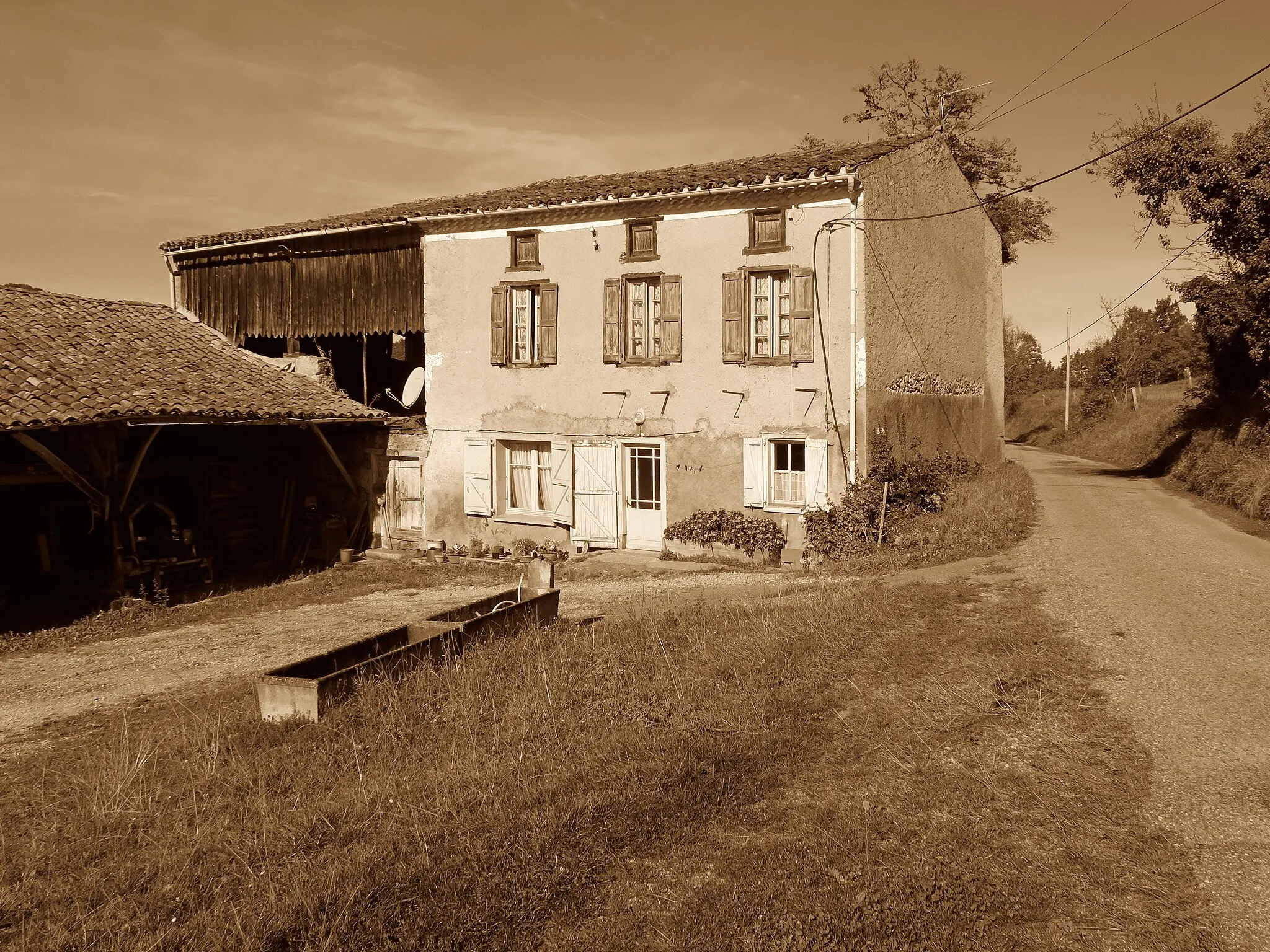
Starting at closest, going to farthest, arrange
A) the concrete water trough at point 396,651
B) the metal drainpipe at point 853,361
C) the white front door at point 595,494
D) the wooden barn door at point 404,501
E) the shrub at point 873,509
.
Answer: the concrete water trough at point 396,651, the shrub at point 873,509, the metal drainpipe at point 853,361, the white front door at point 595,494, the wooden barn door at point 404,501

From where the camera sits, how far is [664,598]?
11164 millimetres

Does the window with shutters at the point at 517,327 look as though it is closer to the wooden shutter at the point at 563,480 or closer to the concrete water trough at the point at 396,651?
the wooden shutter at the point at 563,480

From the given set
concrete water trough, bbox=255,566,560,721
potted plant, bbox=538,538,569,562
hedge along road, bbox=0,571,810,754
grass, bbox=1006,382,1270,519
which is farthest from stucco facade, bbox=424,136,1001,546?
concrete water trough, bbox=255,566,560,721

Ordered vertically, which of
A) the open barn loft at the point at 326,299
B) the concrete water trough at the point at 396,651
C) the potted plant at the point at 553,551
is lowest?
the concrete water trough at the point at 396,651

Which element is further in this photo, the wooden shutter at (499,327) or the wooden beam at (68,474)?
the wooden shutter at (499,327)

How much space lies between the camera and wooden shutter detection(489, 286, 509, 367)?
16438 mm

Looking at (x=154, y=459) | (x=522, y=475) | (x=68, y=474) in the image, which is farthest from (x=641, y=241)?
(x=68, y=474)

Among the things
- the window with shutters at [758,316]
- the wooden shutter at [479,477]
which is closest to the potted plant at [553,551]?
the wooden shutter at [479,477]

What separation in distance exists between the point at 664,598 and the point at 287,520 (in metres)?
9.50

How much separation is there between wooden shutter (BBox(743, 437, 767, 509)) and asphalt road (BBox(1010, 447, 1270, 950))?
3.92 m

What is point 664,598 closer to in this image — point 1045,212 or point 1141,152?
point 1141,152

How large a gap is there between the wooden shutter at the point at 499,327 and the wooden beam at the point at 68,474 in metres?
6.64

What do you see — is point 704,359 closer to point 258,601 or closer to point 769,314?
point 769,314

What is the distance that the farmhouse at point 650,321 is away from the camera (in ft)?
45.8
